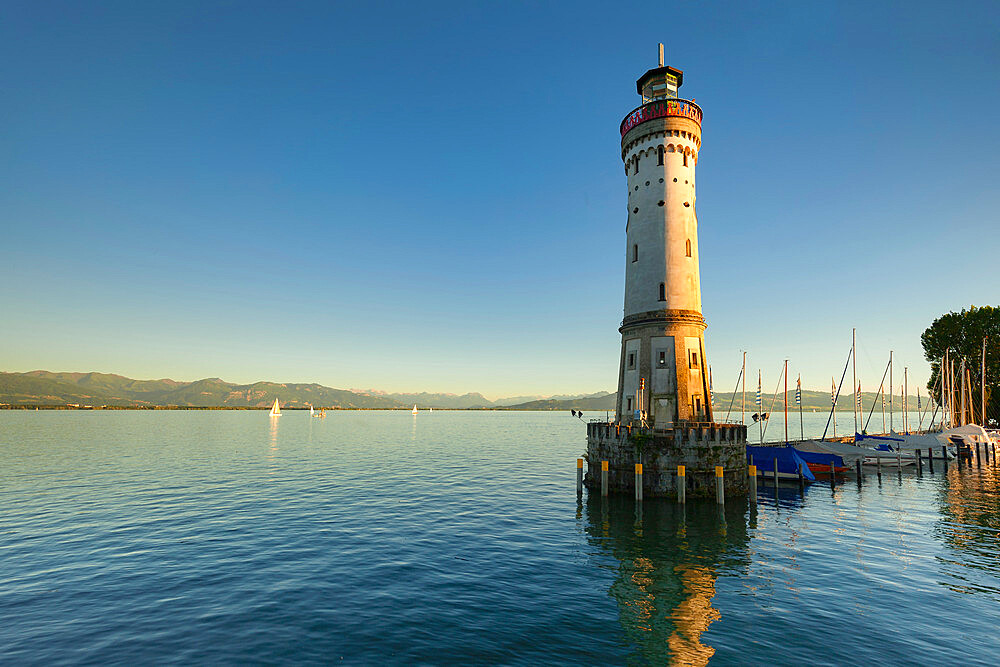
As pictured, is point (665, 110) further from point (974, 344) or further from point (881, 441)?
point (974, 344)

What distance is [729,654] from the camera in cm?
1405

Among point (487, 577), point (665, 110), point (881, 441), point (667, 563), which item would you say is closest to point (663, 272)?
point (665, 110)

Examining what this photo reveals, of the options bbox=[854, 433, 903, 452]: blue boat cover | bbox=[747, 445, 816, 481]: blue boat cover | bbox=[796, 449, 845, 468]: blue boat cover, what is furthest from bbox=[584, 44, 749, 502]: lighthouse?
bbox=[854, 433, 903, 452]: blue boat cover

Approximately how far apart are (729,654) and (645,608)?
3.81m

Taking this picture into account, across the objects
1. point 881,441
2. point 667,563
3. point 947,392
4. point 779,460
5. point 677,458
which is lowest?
point 667,563

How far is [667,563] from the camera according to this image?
22.8m

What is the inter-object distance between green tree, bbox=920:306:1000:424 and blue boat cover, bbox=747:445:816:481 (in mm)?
60975

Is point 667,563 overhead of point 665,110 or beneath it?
beneath

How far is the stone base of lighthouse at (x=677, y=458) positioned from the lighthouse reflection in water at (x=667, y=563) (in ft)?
4.38

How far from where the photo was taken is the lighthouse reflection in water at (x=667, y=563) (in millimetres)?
15227

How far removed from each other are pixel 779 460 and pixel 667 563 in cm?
2929

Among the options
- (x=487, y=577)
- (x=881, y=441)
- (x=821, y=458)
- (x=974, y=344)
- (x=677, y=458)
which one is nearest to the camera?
(x=487, y=577)

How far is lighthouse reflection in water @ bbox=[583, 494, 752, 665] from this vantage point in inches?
599

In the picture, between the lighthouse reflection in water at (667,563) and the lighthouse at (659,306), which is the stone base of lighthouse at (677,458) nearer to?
the lighthouse at (659,306)
